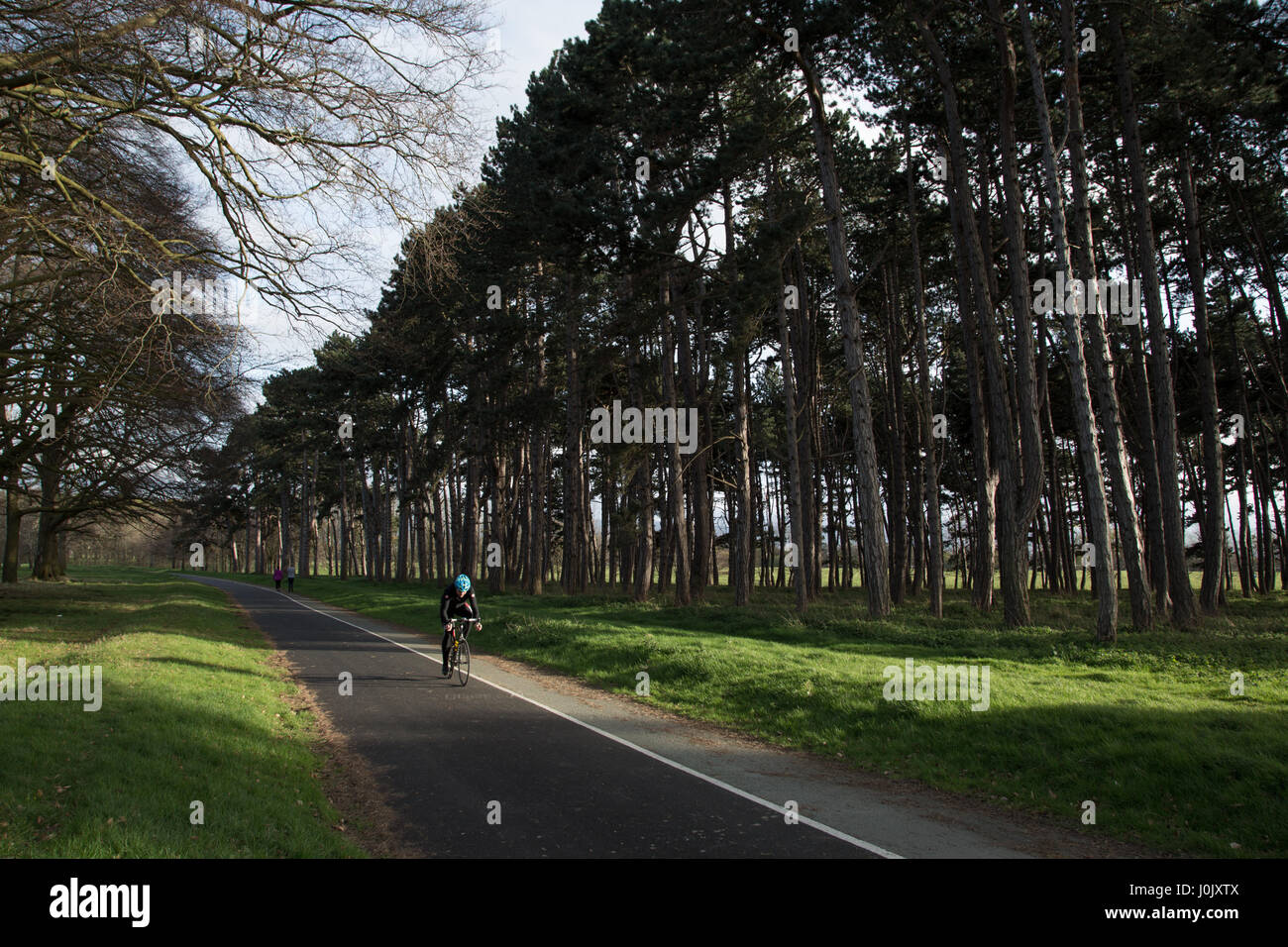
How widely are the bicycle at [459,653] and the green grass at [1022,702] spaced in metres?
2.50

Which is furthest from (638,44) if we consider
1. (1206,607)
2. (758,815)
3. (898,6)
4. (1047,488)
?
(1047,488)

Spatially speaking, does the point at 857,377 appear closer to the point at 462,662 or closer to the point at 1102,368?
the point at 1102,368

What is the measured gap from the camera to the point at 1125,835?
652 cm

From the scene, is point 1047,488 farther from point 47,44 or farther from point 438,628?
point 47,44

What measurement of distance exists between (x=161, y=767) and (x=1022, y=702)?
10.1m

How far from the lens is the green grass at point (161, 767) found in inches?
204

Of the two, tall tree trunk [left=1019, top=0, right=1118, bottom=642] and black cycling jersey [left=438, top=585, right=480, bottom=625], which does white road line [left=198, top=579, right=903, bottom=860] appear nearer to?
black cycling jersey [left=438, top=585, right=480, bottom=625]

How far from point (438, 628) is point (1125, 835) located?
20.7 m

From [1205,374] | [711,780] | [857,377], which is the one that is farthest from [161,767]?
[1205,374]

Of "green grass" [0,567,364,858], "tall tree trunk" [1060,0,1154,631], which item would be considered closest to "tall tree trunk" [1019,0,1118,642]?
"tall tree trunk" [1060,0,1154,631]

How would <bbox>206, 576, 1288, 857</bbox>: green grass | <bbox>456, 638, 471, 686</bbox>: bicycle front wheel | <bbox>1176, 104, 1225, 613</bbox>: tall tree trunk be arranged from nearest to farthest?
1. <bbox>206, 576, 1288, 857</bbox>: green grass
2. <bbox>456, 638, 471, 686</bbox>: bicycle front wheel
3. <bbox>1176, 104, 1225, 613</bbox>: tall tree trunk

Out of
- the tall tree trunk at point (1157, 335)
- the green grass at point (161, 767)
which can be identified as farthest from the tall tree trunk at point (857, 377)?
the green grass at point (161, 767)

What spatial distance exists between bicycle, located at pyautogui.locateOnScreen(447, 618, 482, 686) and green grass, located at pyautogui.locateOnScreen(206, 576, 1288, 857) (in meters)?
2.50

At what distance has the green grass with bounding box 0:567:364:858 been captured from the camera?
519 cm
